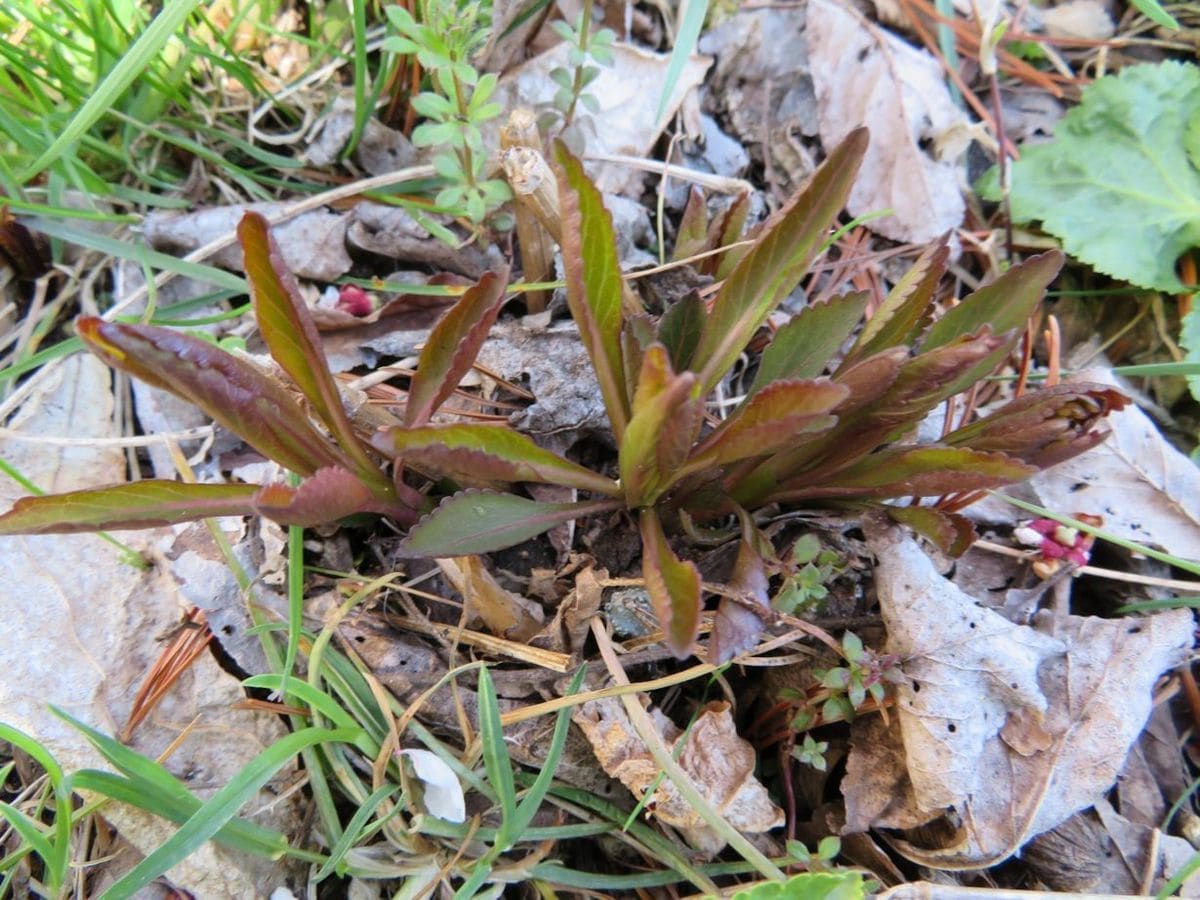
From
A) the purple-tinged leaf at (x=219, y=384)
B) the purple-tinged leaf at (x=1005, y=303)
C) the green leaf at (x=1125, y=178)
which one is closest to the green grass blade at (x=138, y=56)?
the purple-tinged leaf at (x=219, y=384)

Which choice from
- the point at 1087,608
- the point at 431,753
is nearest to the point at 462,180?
the point at 431,753

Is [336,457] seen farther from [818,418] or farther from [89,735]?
[818,418]

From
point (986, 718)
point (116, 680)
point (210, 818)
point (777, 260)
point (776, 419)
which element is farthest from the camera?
point (116, 680)

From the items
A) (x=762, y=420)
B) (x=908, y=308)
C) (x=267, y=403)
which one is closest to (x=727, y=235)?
(x=908, y=308)

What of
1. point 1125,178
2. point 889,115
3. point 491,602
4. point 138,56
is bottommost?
point 491,602


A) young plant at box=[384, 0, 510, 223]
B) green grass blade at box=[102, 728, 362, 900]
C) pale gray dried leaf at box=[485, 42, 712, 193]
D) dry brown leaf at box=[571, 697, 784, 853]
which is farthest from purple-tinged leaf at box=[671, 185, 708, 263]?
green grass blade at box=[102, 728, 362, 900]

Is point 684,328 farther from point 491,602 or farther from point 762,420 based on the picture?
point 491,602

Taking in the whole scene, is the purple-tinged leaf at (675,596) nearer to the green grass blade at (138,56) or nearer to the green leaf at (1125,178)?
the green grass blade at (138,56)
